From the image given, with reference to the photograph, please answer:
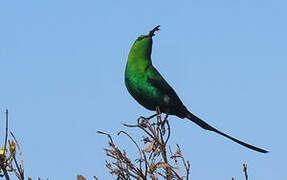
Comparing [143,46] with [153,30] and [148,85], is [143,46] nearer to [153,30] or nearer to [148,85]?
[153,30]

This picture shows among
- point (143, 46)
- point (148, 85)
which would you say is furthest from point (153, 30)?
point (148, 85)

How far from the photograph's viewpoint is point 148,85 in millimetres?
4922

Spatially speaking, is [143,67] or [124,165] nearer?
[124,165]

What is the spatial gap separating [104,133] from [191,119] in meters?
2.15

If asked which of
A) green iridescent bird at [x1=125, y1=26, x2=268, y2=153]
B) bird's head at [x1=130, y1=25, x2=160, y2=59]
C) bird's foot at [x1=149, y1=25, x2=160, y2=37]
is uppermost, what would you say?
bird's foot at [x1=149, y1=25, x2=160, y2=37]

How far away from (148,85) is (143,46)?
1.54 ft

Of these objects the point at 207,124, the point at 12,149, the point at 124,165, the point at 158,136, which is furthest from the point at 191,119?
the point at 12,149

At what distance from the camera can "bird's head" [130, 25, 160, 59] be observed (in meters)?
5.05

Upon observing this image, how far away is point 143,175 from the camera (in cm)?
297

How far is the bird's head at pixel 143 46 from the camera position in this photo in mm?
5051

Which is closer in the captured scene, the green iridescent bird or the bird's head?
the green iridescent bird

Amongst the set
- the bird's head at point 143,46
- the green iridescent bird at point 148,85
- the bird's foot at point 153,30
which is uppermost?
the bird's foot at point 153,30

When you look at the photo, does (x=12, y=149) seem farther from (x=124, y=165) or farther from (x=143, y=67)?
(x=143, y=67)

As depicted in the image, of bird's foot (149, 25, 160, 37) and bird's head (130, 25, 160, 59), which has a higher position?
bird's foot (149, 25, 160, 37)
